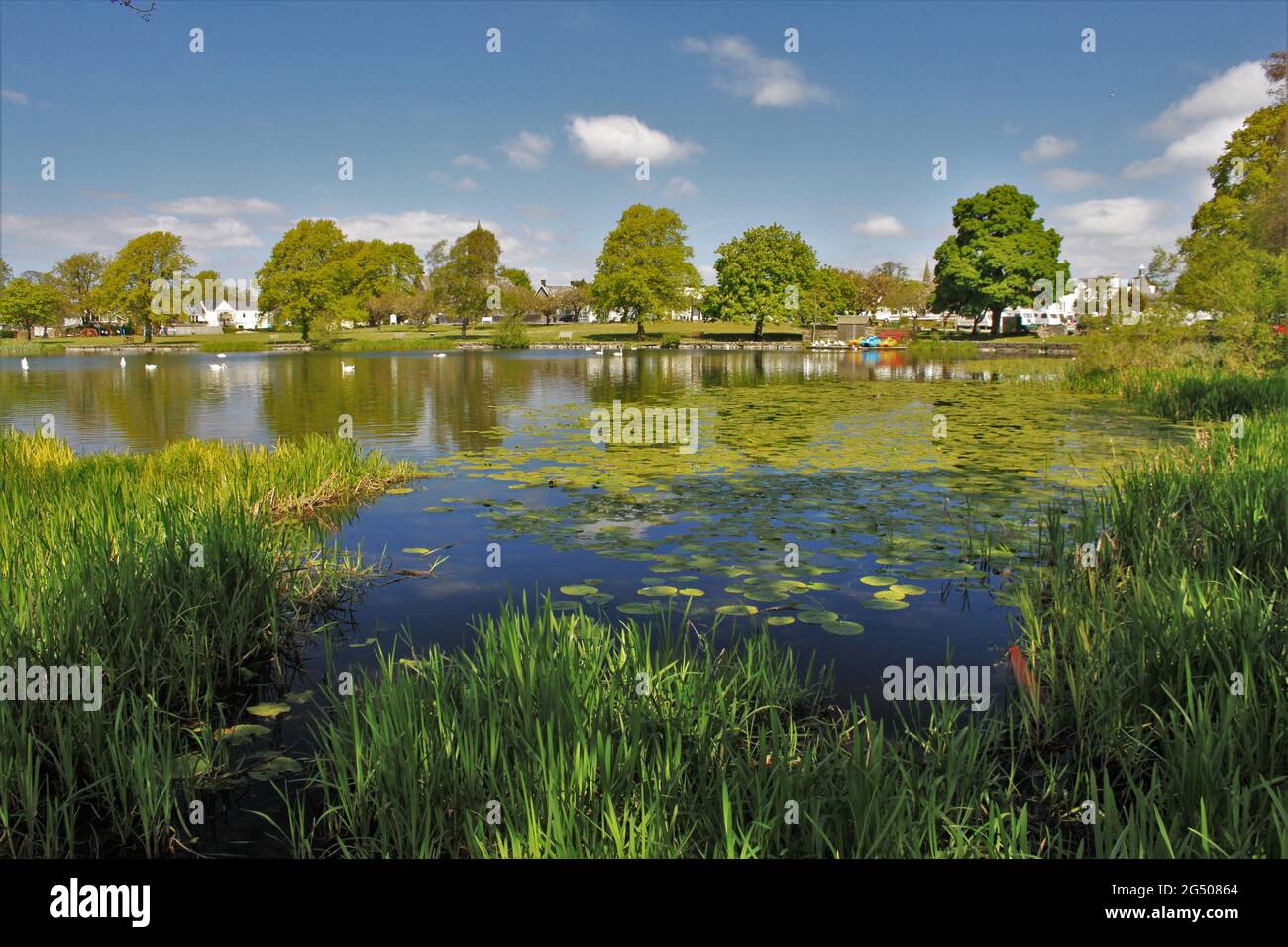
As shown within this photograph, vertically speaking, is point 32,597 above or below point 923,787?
above

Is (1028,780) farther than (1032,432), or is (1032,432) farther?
(1032,432)

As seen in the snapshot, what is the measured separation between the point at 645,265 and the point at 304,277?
36.5 metres

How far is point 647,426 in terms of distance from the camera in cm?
2117

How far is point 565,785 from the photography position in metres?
3.66

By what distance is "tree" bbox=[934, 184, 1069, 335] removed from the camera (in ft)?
234

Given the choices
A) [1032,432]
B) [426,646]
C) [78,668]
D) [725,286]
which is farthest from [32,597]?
[725,286]

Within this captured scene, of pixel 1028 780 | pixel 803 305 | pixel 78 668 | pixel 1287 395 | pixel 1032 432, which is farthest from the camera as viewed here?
pixel 803 305

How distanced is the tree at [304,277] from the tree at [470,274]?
45.3ft

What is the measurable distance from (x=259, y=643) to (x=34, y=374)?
51452mm

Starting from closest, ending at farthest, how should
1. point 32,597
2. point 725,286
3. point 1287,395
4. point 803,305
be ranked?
point 32,597 < point 1287,395 < point 725,286 < point 803,305

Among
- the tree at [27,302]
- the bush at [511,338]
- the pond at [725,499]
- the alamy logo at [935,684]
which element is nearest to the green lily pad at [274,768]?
the pond at [725,499]
